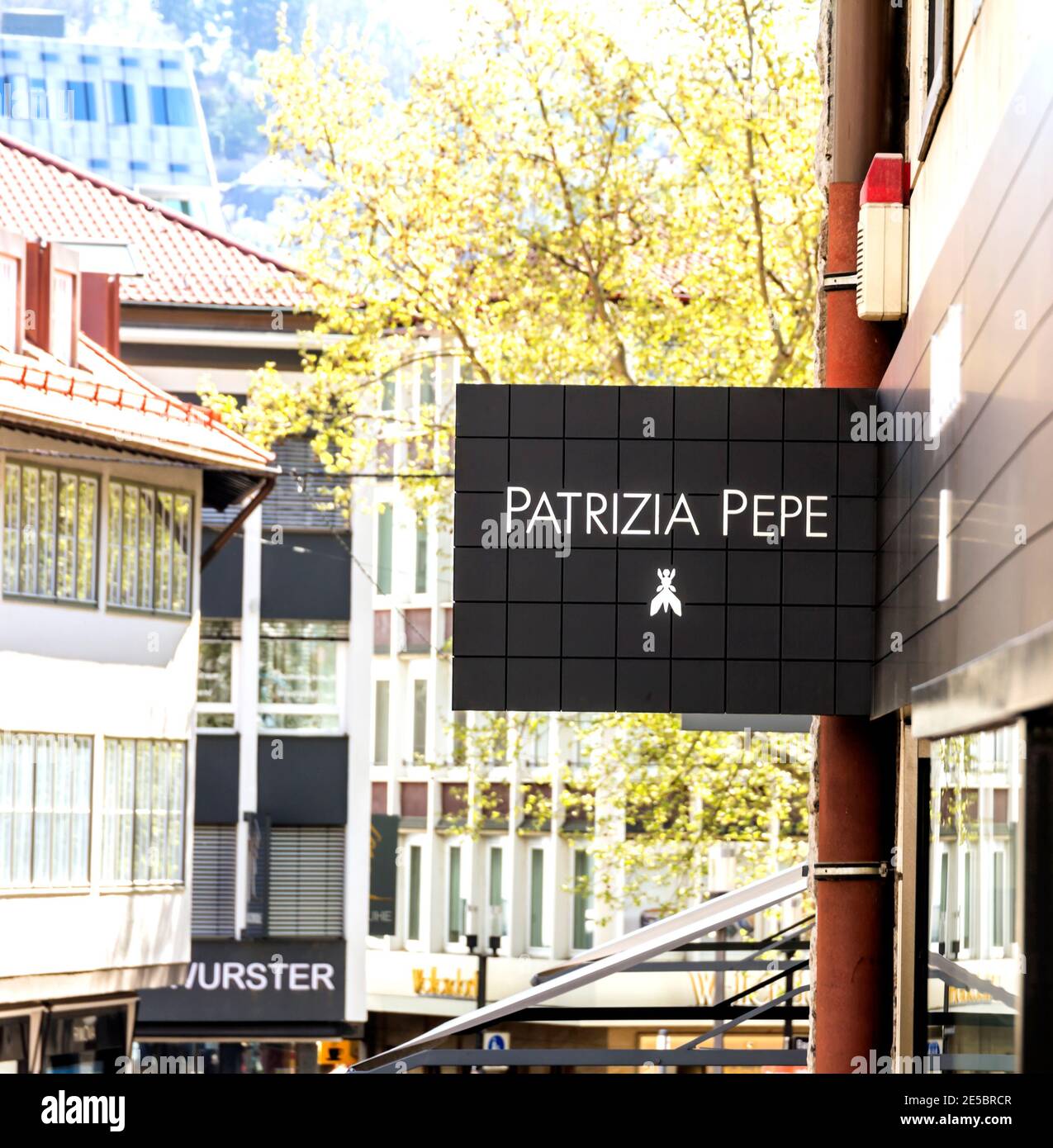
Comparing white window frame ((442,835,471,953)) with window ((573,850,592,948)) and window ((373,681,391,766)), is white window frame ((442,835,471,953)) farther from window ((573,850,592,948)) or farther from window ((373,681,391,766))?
window ((373,681,391,766))

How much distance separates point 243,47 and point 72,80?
7.28 m

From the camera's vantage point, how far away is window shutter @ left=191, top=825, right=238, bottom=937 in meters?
37.3

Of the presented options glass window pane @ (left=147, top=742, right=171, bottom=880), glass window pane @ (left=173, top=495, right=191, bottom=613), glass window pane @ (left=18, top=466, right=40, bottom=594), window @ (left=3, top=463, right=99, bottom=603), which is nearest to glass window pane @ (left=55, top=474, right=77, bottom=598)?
window @ (left=3, top=463, right=99, bottom=603)

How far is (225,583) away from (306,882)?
5.20 meters

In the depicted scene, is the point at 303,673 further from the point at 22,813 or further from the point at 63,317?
the point at 22,813

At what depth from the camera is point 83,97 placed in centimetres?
5528

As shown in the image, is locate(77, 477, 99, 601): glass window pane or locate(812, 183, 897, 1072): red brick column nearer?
locate(812, 183, 897, 1072): red brick column

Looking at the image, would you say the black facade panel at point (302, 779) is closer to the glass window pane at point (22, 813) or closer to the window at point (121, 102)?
the glass window pane at point (22, 813)

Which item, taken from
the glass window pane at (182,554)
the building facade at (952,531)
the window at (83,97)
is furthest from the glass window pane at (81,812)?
the window at (83,97)

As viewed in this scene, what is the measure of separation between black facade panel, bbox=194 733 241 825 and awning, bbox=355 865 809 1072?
945 inches

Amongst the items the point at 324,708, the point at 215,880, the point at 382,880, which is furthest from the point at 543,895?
the point at 215,880
